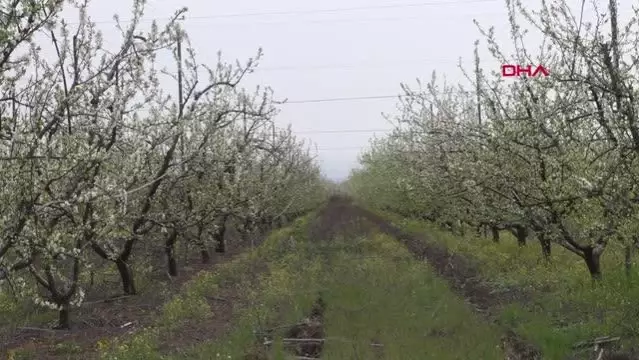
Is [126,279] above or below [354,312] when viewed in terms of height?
above

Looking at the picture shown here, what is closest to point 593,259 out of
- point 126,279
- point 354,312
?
point 354,312

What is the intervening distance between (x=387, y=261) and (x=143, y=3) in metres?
10.4

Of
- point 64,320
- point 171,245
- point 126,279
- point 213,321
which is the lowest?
point 213,321

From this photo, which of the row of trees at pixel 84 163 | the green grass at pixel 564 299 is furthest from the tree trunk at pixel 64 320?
the green grass at pixel 564 299

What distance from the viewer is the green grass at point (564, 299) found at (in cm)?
870

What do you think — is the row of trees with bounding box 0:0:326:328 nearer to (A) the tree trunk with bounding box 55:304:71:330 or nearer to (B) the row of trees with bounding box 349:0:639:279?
(A) the tree trunk with bounding box 55:304:71:330

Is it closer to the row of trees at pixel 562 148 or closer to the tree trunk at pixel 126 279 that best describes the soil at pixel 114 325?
the tree trunk at pixel 126 279

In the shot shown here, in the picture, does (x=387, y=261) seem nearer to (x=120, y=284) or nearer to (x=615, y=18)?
(x=120, y=284)

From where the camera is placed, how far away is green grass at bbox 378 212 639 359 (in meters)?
8.70

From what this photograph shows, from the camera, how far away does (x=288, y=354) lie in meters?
8.61

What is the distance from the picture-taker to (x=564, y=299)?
11148mm

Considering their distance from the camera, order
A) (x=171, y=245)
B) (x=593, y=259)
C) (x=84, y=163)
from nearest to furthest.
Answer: (x=84, y=163)
(x=593, y=259)
(x=171, y=245)

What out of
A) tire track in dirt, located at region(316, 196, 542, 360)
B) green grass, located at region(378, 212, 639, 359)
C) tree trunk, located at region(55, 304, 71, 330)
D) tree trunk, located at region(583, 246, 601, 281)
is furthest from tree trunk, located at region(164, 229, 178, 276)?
tree trunk, located at region(583, 246, 601, 281)

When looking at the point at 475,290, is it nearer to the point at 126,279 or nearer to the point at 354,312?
the point at 354,312
